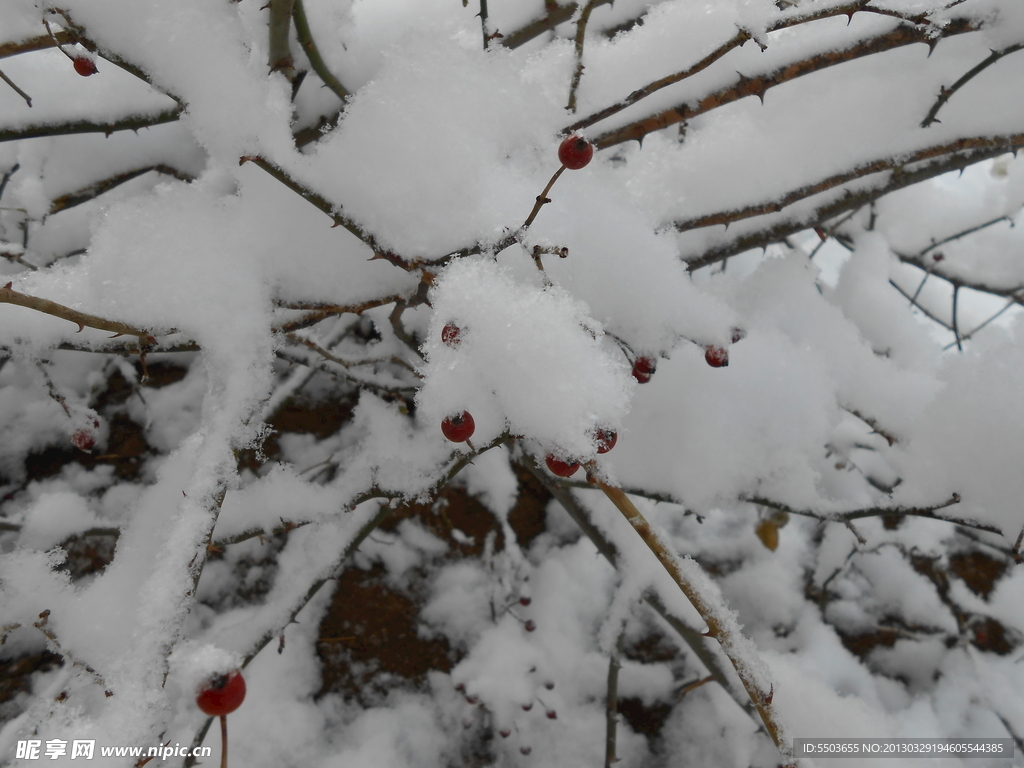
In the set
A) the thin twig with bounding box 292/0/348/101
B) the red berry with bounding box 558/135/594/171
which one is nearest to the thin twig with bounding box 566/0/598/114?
the red berry with bounding box 558/135/594/171

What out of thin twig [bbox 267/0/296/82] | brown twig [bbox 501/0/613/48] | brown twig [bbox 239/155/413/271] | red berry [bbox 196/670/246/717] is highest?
brown twig [bbox 501/0/613/48]

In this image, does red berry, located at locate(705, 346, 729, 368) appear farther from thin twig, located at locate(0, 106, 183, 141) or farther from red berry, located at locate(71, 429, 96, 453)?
red berry, located at locate(71, 429, 96, 453)

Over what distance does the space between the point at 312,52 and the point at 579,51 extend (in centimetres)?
50

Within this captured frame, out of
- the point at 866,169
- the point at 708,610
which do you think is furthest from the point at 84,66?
the point at 866,169

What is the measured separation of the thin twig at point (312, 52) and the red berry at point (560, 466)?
2.50ft

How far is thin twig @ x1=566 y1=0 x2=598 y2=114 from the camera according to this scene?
1018 mm

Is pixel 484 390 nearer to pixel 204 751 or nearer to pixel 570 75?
pixel 570 75

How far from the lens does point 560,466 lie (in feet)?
2.49

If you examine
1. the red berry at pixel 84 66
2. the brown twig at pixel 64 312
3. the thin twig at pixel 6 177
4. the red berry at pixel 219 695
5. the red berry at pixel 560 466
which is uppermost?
the thin twig at pixel 6 177

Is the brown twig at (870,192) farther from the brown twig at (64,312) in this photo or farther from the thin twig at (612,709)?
the brown twig at (64,312)

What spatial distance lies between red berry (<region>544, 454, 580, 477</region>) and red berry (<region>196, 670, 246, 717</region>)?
1.43 ft

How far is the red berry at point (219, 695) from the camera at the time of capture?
63 centimetres

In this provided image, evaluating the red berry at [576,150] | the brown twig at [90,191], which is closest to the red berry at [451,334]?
the red berry at [576,150]

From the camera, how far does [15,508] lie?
146cm
